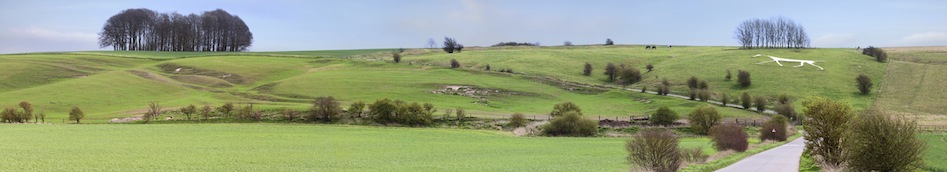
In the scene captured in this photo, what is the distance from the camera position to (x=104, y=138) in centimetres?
4894

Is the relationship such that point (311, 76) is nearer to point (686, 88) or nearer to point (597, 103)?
point (597, 103)

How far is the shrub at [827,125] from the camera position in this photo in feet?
113

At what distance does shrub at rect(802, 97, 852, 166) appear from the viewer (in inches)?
1358

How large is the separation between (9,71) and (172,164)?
10163cm

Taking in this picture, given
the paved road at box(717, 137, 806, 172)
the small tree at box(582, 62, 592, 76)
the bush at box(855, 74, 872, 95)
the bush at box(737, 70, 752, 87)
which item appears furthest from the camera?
the small tree at box(582, 62, 592, 76)

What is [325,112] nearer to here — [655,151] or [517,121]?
[517,121]

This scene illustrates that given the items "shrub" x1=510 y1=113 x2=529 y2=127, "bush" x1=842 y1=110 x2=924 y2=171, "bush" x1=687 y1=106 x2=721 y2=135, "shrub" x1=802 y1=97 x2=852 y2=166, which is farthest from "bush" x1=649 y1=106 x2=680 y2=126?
"bush" x1=842 y1=110 x2=924 y2=171

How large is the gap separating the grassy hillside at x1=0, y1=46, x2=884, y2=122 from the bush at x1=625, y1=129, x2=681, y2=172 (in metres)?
55.0

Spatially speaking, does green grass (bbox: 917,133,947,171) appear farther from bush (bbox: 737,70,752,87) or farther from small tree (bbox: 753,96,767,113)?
bush (bbox: 737,70,752,87)

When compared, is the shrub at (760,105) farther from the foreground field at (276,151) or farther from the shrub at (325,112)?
the shrub at (325,112)

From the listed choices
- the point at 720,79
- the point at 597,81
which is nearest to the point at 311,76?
the point at 597,81

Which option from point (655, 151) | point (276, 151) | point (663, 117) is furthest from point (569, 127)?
point (655, 151)

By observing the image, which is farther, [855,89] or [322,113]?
[855,89]

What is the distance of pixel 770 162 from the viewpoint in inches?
1532
